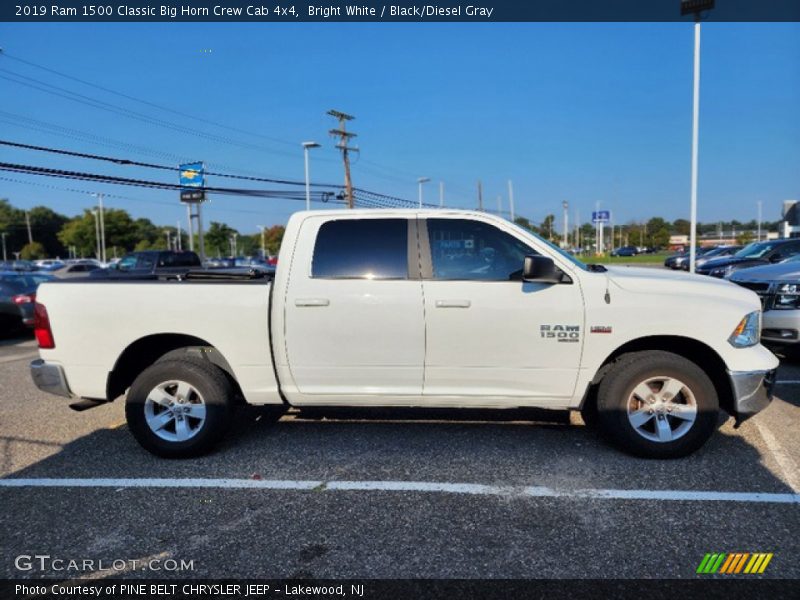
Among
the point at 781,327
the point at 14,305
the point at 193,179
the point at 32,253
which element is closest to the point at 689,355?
the point at 781,327

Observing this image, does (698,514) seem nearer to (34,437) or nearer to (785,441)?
(785,441)

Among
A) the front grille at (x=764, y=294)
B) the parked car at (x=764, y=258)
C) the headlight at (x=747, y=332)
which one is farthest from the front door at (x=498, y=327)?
the parked car at (x=764, y=258)

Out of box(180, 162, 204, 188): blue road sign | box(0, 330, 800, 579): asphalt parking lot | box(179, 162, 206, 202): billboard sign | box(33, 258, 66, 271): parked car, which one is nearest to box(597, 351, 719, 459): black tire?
box(0, 330, 800, 579): asphalt parking lot

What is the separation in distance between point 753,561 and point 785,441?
2.13 metres

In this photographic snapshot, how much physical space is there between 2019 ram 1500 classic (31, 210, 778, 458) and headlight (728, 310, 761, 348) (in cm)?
2

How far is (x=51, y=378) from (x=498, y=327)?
143 inches

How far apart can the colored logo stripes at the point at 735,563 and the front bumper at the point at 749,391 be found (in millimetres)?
1336

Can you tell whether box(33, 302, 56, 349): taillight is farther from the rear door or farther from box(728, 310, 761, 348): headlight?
box(728, 310, 761, 348): headlight

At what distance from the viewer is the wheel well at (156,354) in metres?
4.27

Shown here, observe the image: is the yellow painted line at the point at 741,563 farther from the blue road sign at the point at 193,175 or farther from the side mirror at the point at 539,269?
the blue road sign at the point at 193,175

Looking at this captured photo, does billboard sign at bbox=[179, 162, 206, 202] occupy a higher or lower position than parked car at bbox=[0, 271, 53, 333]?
higher

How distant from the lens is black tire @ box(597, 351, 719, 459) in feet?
12.7

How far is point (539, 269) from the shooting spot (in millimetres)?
3779

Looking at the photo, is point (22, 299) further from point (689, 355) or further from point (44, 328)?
point (689, 355)
